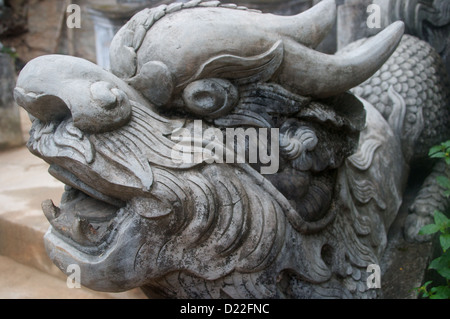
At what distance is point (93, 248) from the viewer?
46.9 inches

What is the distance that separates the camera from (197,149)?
1200 mm

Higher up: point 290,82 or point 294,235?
point 290,82

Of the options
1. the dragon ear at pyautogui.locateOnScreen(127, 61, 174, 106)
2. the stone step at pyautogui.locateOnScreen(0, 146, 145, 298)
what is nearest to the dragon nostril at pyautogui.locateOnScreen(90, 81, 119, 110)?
the dragon ear at pyautogui.locateOnScreen(127, 61, 174, 106)

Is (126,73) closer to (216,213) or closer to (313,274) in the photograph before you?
(216,213)

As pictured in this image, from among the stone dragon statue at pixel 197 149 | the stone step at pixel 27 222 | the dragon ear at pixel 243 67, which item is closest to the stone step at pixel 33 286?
the stone step at pixel 27 222

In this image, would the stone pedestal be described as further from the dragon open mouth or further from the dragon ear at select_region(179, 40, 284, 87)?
the dragon ear at select_region(179, 40, 284, 87)

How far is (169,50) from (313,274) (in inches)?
30.9

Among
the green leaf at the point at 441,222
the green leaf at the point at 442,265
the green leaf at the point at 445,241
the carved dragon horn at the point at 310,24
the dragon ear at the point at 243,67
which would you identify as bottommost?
the green leaf at the point at 442,265

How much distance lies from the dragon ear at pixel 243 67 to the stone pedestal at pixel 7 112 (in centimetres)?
360

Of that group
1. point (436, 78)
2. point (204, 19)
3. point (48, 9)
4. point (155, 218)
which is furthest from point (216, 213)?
point (48, 9)

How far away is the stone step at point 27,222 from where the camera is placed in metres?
2.06

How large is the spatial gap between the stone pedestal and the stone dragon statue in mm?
3352

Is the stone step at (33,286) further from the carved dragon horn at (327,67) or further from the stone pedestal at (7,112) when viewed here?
the stone pedestal at (7,112)

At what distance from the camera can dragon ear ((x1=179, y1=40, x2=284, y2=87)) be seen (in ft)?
3.97
